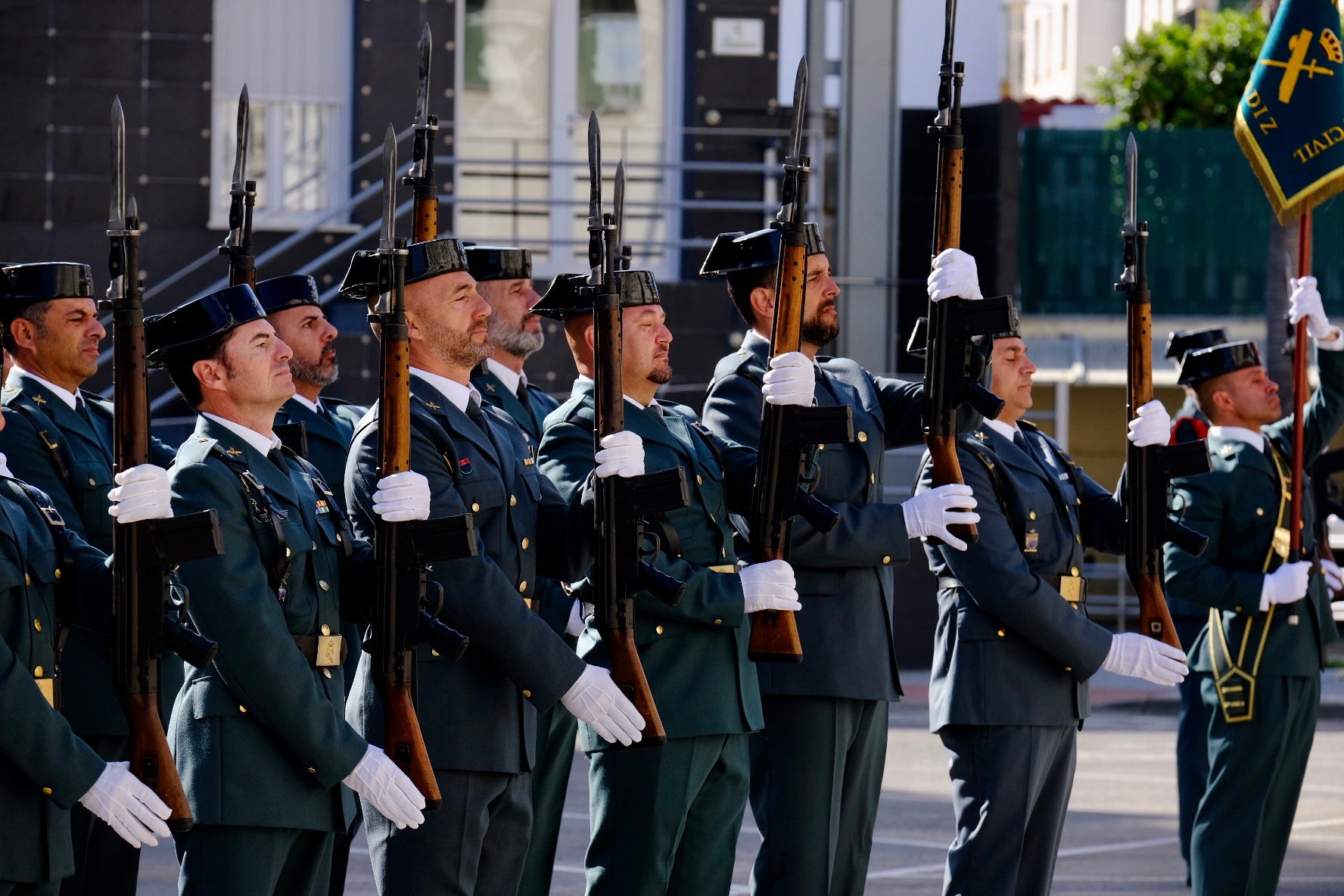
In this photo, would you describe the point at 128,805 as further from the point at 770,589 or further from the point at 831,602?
the point at 831,602

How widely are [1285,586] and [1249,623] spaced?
0.57ft

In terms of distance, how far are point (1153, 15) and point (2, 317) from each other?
37.0 metres

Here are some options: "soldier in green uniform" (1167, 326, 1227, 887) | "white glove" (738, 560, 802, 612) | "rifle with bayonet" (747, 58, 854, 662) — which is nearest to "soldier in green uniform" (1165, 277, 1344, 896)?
"soldier in green uniform" (1167, 326, 1227, 887)

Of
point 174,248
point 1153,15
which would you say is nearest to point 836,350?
point 174,248

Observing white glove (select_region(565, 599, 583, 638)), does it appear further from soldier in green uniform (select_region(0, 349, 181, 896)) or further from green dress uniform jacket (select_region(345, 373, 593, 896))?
soldier in green uniform (select_region(0, 349, 181, 896))

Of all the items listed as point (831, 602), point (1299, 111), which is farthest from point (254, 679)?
point (1299, 111)

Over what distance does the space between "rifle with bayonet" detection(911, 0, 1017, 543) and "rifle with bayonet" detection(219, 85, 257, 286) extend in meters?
1.87

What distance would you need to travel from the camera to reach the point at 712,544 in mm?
5688

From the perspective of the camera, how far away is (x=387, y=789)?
462 cm

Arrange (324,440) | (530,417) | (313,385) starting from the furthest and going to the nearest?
(530,417) → (324,440) → (313,385)

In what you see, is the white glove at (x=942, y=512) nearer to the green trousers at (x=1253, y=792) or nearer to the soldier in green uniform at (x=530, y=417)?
the soldier in green uniform at (x=530, y=417)

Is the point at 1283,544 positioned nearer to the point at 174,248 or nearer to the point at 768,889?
the point at 768,889

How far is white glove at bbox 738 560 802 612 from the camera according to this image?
5516 millimetres

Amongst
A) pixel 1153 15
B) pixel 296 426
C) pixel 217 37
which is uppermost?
pixel 1153 15
